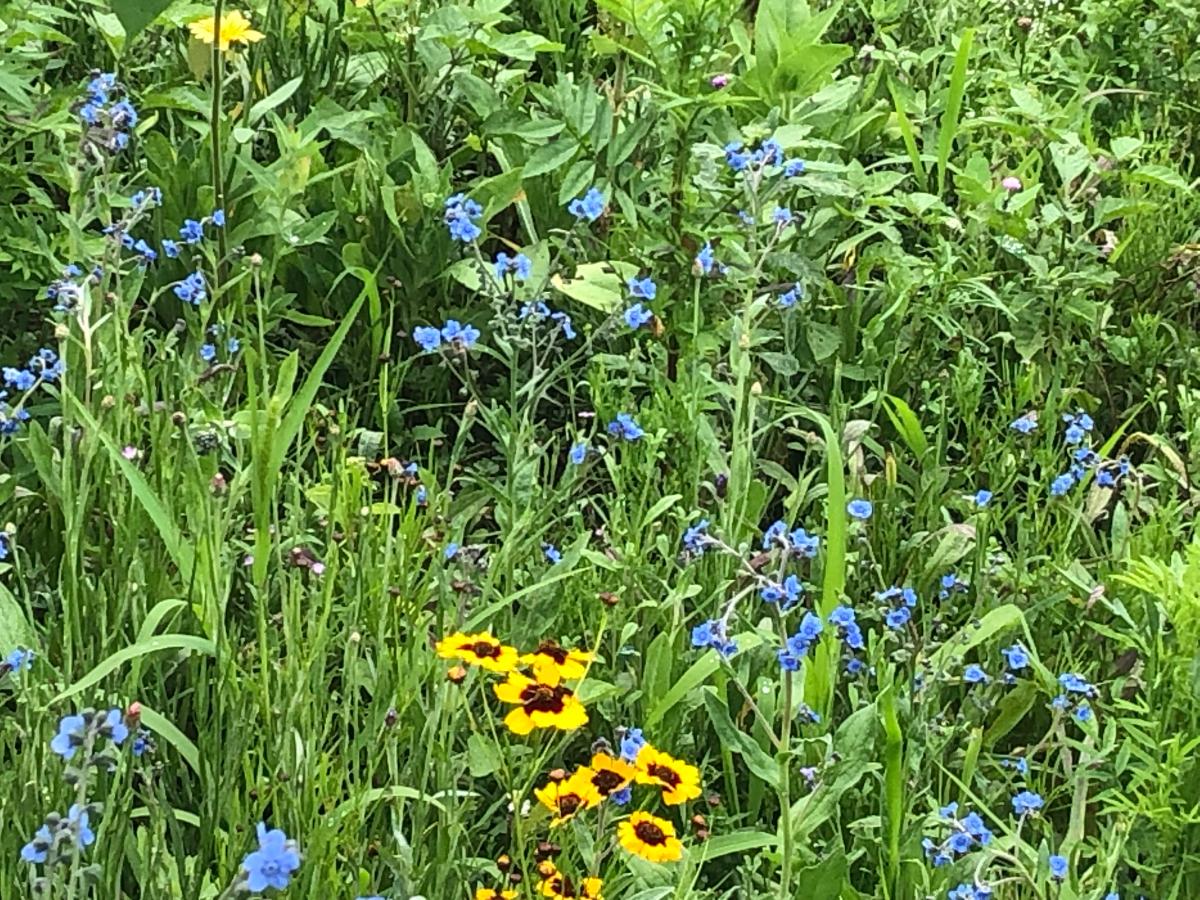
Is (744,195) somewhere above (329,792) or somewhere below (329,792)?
above

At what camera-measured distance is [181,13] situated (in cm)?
259

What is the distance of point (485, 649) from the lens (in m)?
1.43

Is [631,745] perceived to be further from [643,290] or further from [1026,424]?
[1026,424]

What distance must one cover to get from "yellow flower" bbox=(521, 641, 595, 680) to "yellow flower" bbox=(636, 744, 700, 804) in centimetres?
10

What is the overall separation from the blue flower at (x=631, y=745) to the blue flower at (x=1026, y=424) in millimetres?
857

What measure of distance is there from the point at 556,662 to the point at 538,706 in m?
0.08

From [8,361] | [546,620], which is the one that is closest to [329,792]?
[546,620]

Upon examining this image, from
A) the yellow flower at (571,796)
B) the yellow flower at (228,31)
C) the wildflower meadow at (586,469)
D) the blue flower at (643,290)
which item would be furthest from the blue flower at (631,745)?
the yellow flower at (228,31)

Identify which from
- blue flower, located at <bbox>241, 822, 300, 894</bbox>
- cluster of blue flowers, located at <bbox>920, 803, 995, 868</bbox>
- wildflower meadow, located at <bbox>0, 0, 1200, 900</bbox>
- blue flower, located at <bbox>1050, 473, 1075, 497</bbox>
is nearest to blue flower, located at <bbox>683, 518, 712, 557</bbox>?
wildflower meadow, located at <bbox>0, 0, 1200, 900</bbox>

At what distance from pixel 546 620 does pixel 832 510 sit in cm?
36

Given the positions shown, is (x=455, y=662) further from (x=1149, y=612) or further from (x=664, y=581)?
(x=1149, y=612)

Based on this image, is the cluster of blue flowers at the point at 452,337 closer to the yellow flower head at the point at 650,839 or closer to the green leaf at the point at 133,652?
the green leaf at the point at 133,652

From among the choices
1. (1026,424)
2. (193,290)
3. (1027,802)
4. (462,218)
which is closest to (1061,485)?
(1026,424)

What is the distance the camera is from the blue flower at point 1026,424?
2.17m
